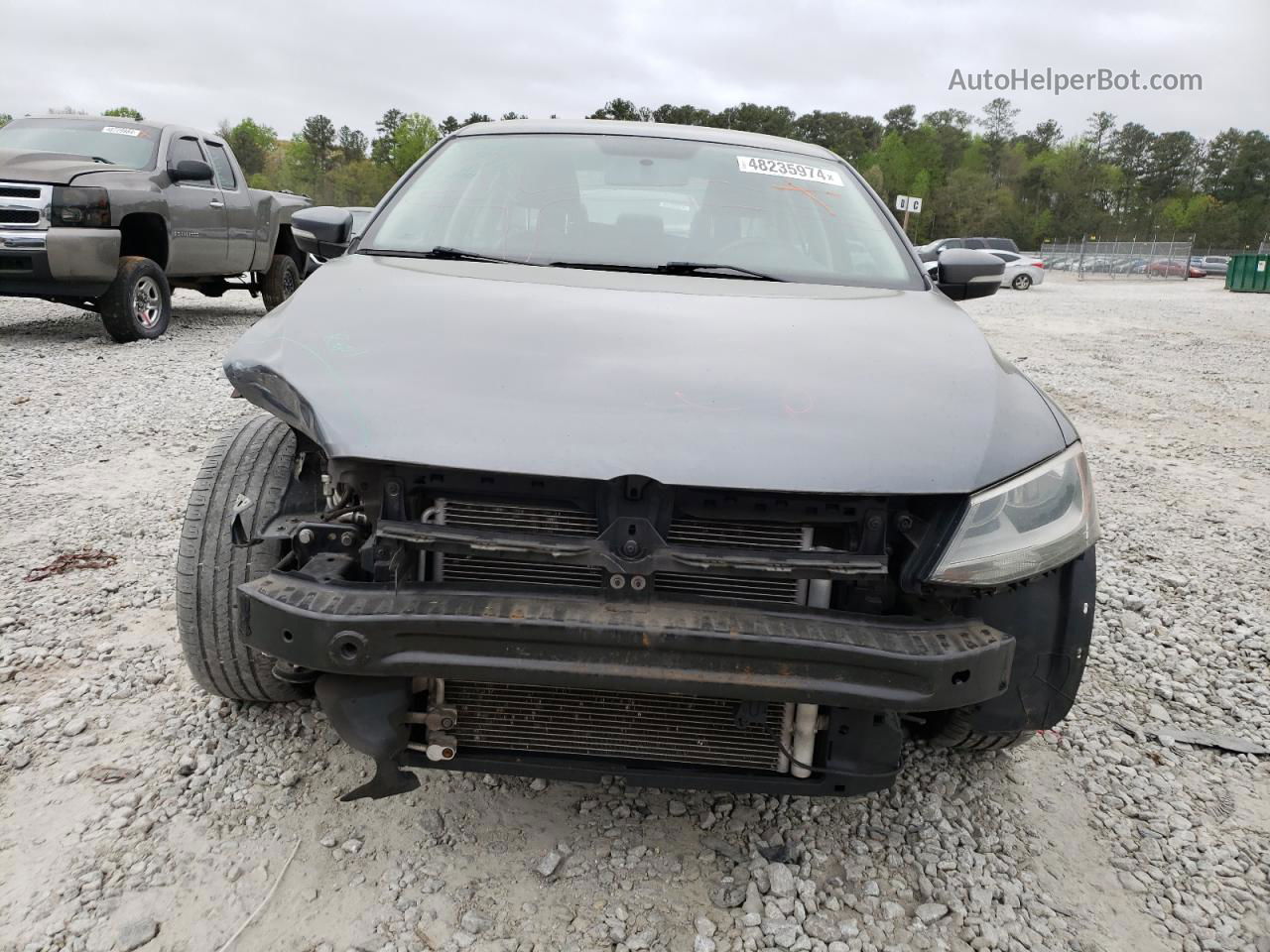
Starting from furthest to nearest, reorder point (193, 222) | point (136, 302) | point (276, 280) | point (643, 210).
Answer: point (276, 280)
point (193, 222)
point (136, 302)
point (643, 210)

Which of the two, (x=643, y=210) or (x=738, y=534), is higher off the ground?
(x=643, y=210)

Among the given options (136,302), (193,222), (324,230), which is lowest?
(136,302)

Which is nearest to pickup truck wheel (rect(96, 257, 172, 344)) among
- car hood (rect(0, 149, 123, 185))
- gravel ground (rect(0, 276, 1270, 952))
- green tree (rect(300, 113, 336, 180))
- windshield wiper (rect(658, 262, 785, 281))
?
car hood (rect(0, 149, 123, 185))

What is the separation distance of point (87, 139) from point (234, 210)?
4.44ft

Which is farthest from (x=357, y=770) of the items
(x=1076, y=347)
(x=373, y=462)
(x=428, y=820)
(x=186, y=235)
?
(x=1076, y=347)

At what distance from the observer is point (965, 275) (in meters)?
3.04

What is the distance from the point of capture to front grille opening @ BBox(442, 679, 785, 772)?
5.90 feet

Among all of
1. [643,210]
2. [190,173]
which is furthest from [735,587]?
[190,173]

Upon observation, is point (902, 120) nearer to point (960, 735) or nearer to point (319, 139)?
point (319, 139)

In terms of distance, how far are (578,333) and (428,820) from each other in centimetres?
115

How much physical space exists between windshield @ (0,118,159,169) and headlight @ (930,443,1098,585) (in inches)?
327

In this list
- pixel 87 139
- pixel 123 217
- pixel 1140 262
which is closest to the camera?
pixel 123 217

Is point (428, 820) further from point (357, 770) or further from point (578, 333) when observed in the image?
point (578, 333)

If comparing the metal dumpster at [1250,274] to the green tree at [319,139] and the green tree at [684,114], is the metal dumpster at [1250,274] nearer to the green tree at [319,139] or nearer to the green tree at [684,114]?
the green tree at [684,114]
